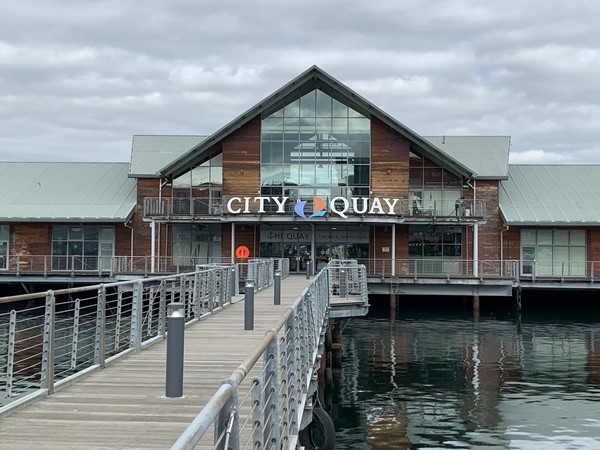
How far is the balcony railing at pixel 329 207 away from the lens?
37.7 meters

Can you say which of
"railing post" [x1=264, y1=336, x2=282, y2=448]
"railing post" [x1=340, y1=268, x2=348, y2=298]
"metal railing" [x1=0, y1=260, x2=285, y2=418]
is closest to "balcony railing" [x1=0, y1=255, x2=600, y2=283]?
"metal railing" [x1=0, y1=260, x2=285, y2=418]

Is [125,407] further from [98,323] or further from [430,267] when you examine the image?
[430,267]

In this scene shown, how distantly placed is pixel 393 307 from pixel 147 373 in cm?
2563

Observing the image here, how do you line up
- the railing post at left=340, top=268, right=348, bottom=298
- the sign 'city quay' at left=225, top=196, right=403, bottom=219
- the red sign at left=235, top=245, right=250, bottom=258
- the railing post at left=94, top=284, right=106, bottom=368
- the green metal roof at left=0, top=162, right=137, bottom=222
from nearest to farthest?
the railing post at left=94, top=284, right=106, bottom=368 → the railing post at left=340, top=268, right=348, bottom=298 → the sign 'city quay' at left=225, top=196, right=403, bottom=219 → the red sign at left=235, top=245, right=250, bottom=258 → the green metal roof at left=0, top=162, right=137, bottom=222

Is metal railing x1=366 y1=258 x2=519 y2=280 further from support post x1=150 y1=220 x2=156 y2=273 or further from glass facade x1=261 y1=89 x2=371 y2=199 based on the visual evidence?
support post x1=150 y1=220 x2=156 y2=273

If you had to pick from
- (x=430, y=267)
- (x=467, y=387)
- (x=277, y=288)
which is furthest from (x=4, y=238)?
(x=467, y=387)

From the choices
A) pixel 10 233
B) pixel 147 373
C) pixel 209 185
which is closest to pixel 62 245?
pixel 10 233

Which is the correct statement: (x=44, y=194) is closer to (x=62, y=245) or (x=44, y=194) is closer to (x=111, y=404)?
(x=62, y=245)

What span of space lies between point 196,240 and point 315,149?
27.5ft

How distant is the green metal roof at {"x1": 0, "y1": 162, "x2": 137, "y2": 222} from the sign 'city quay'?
7118 millimetres

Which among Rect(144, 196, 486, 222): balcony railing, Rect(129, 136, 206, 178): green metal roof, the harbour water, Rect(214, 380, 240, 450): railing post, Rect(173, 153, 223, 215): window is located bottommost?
the harbour water

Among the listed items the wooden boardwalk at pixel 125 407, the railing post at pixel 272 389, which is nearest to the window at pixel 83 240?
the wooden boardwalk at pixel 125 407

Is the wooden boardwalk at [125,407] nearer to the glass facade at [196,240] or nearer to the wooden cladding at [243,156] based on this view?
the wooden cladding at [243,156]

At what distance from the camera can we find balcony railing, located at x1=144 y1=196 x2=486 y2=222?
124 ft
